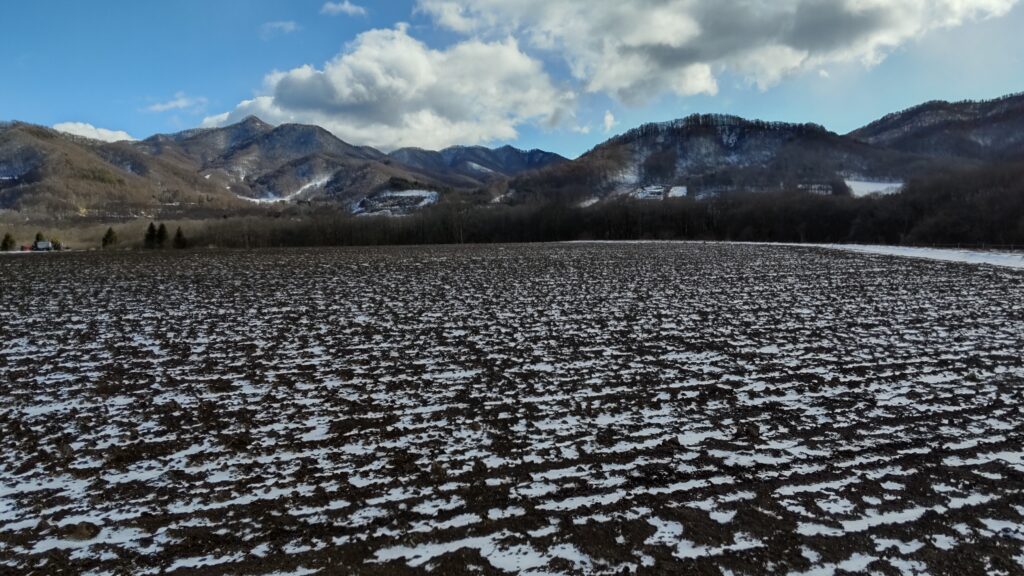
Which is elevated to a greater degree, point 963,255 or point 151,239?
point 151,239

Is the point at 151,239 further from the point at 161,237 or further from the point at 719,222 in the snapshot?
the point at 719,222

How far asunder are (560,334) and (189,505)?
10.1 meters

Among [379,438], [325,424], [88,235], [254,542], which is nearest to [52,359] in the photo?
[325,424]

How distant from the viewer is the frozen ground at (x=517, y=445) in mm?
5426

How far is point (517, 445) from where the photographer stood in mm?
7758

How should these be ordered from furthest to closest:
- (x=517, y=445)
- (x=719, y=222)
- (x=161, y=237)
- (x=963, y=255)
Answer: (x=719, y=222) → (x=161, y=237) → (x=963, y=255) → (x=517, y=445)

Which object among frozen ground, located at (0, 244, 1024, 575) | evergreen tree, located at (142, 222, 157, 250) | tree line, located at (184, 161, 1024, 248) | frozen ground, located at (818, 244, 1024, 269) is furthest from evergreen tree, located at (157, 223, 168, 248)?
frozen ground, located at (818, 244, 1024, 269)

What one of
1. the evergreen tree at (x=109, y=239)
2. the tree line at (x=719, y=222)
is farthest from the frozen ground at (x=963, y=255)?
the evergreen tree at (x=109, y=239)

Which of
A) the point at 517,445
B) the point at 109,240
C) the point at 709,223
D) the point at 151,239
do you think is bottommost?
the point at 517,445

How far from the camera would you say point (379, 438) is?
26.4ft

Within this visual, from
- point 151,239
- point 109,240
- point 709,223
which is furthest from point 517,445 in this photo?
point 109,240

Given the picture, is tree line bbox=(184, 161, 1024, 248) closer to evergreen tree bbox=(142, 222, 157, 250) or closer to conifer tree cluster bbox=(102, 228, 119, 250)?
conifer tree cluster bbox=(102, 228, 119, 250)

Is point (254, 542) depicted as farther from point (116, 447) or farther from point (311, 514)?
point (116, 447)

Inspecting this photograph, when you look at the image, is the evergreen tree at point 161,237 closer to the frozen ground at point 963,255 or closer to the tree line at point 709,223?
the tree line at point 709,223
